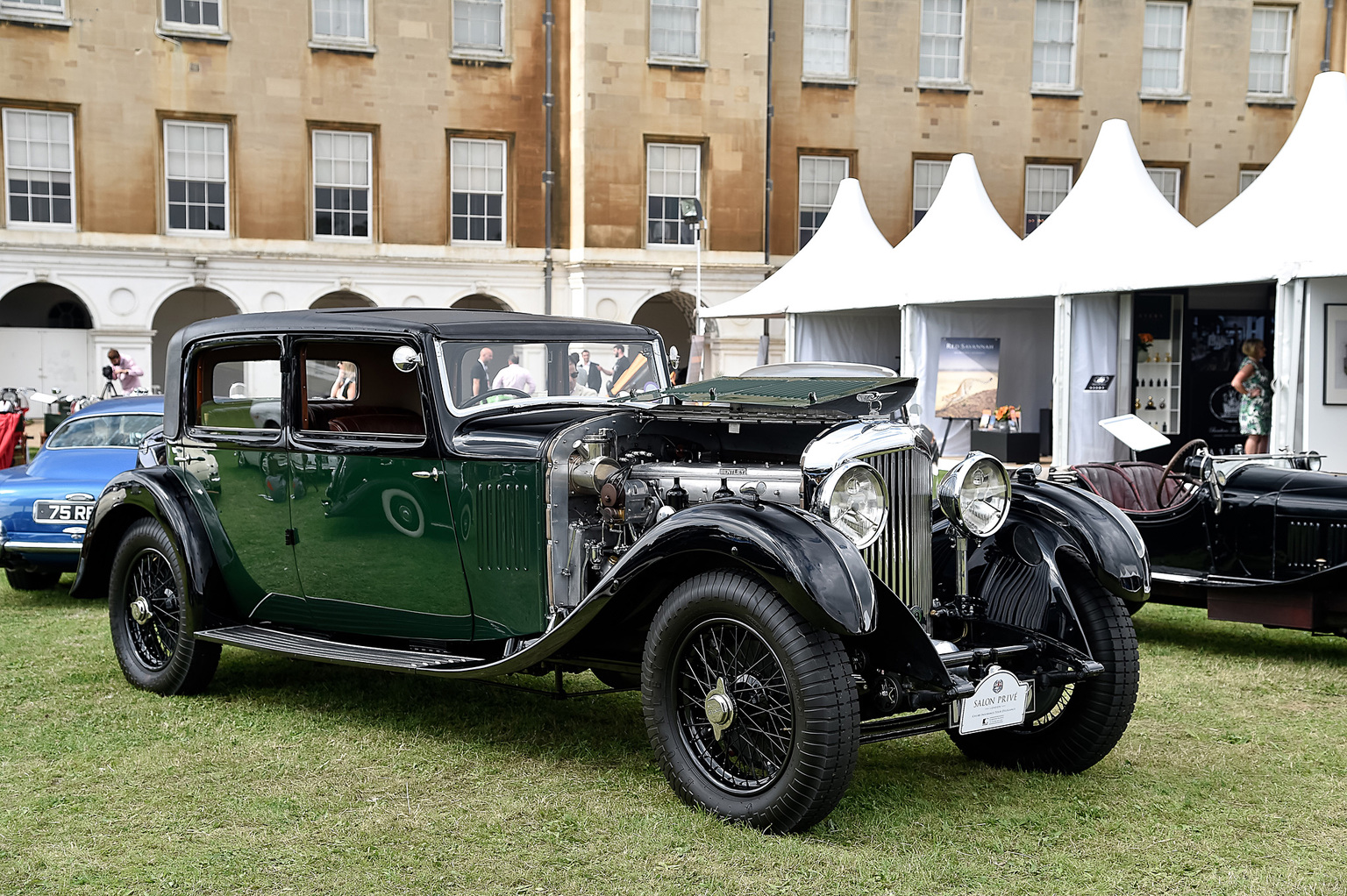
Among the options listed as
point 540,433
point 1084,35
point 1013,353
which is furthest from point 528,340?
point 1084,35

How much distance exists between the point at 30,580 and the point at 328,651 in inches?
191

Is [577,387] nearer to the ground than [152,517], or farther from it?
farther from it

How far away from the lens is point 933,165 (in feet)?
82.7

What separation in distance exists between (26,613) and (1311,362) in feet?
33.3

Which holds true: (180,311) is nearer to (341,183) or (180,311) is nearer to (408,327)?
(341,183)

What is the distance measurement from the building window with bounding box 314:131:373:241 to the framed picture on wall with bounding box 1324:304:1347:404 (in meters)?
16.1

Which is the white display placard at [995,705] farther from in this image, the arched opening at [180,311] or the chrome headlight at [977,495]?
the arched opening at [180,311]

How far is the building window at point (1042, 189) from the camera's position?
2558 cm

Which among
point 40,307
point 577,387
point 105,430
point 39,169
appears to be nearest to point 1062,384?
point 105,430

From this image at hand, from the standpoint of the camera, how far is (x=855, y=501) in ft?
14.0

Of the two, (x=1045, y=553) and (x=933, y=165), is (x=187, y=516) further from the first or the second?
(x=933, y=165)

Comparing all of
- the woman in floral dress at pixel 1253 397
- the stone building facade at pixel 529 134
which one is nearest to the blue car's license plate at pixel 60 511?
the woman in floral dress at pixel 1253 397

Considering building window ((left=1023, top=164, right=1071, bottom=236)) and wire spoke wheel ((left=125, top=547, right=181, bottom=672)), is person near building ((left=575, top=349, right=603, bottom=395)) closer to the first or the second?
wire spoke wheel ((left=125, top=547, right=181, bottom=672))

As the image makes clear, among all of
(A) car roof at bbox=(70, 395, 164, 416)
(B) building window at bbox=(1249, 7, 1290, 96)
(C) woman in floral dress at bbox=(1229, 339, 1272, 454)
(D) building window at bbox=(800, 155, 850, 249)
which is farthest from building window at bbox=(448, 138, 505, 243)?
(B) building window at bbox=(1249, 7, 1290, 96)
